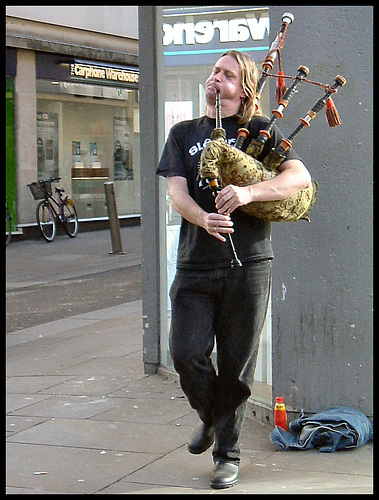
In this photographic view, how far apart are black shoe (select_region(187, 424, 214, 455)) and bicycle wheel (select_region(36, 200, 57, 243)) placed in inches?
570

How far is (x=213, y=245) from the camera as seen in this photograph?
434 cm

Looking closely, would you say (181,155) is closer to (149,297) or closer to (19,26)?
(149,297)

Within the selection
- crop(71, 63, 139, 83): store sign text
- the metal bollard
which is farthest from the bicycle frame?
the metal bollard

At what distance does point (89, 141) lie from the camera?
22.1 m

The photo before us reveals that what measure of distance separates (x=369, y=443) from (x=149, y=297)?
241cm

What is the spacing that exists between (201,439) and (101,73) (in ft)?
58.6

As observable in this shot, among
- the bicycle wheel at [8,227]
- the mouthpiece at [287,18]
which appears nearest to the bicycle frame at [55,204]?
the bicycle wheel at [8,227]

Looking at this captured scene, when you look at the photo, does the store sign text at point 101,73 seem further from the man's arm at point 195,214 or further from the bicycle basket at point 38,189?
the man's arm at point 195,214

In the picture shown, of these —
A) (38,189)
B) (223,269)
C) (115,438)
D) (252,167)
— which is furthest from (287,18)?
(38,189)

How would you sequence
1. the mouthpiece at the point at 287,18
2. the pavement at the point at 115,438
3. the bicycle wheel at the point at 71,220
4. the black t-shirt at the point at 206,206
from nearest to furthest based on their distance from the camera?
1. the black t-shirt at the point at 206,206
2. the pavement at the point at 115,438
3. the mouthpiece at the point at 287,18
4. the bicycle wheel at the point at 71,220

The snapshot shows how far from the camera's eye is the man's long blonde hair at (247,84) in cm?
439

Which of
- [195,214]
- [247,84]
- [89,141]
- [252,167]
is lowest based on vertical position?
[195,214]

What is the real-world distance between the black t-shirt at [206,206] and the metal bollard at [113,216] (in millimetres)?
11233

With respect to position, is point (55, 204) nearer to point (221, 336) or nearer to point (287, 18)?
point (287, 18)
